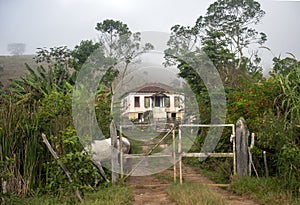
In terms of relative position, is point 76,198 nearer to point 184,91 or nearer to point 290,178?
point 290,178

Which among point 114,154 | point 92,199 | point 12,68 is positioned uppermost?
point 12,68

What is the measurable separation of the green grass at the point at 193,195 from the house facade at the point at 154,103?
5405 millimetres

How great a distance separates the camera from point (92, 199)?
14.4ft

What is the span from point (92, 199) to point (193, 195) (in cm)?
137

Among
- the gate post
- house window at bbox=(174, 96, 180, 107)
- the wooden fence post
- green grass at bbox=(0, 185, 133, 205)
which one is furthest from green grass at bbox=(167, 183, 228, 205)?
house window at bbox=(174, 96, 180, 107)

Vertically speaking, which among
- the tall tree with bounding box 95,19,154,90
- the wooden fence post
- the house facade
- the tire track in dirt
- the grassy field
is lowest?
the tire track in dirt

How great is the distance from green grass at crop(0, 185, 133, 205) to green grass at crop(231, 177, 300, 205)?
5.58ft

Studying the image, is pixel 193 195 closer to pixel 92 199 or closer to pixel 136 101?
pixel 92 199

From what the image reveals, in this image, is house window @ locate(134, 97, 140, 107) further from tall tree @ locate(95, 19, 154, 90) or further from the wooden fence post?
the wooden fence post

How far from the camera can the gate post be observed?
5.39m

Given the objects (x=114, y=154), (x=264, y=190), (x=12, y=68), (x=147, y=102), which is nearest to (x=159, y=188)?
(x=114, y=154)

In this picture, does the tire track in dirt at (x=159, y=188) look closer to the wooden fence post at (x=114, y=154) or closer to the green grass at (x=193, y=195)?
the green grass at (x=193, y=195)

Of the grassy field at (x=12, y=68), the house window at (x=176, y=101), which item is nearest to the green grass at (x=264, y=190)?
the house window at (x=176, y=101)

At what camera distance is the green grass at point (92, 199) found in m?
4.09
